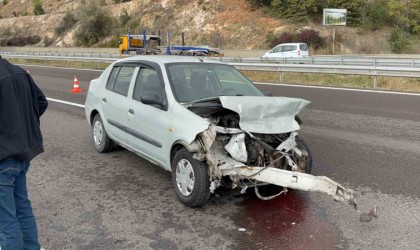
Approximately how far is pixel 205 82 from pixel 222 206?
5.44 ft

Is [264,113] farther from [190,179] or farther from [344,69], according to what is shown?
[344,69]

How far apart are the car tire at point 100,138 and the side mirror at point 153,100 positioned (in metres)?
1.79

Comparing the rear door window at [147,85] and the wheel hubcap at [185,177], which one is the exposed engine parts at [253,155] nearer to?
the wheel hubcap at [185,177]

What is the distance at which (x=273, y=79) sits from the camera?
56.2 ft

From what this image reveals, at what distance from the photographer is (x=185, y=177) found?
449cm

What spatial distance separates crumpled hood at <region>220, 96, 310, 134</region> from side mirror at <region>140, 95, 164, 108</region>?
0.83m

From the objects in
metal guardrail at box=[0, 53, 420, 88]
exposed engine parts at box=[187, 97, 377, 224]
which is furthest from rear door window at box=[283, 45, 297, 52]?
exposed engine parts at box=[187, 97, 377, 224]

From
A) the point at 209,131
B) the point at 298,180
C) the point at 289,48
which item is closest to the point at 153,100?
the point at 209,131

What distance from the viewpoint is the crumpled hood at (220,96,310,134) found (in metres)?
4.32

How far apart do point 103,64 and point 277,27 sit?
2227 centimetres

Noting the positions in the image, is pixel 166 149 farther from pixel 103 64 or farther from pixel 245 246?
pixel 103 64

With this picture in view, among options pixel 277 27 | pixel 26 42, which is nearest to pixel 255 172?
pixel 277 27

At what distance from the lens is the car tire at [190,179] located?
4.27m

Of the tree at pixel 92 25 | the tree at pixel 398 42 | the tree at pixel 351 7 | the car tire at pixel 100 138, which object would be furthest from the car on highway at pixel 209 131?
the tree at pixel 92 25
